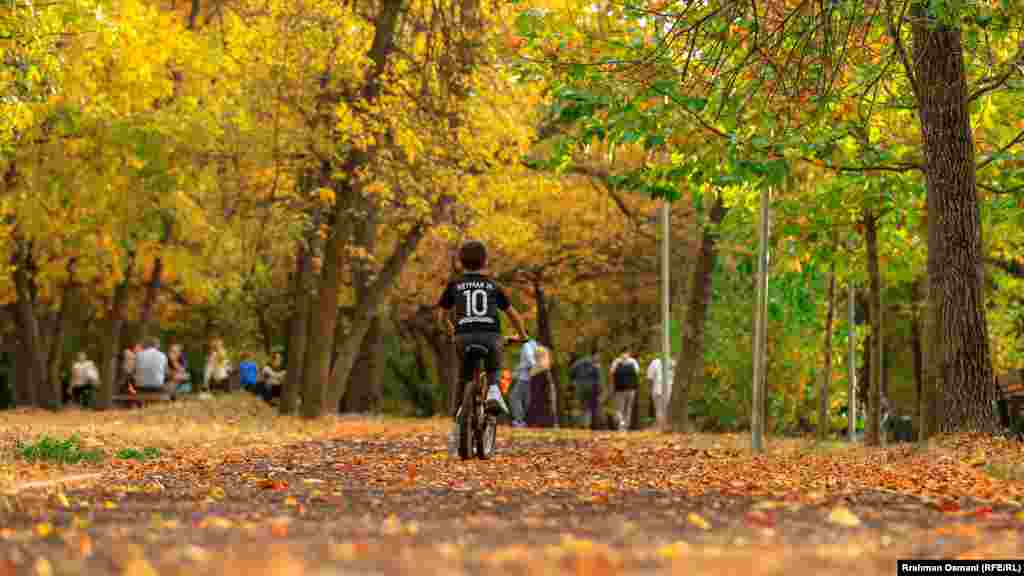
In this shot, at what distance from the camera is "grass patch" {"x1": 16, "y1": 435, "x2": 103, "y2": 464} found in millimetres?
12750

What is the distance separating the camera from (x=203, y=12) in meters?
36.9

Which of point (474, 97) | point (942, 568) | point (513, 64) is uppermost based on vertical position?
point (474, 97)

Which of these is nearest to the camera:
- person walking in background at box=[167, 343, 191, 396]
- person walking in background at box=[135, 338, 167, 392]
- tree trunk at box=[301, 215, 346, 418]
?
tree trunk at box=[301, 215, 346, 418]

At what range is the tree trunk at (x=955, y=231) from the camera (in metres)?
14.8

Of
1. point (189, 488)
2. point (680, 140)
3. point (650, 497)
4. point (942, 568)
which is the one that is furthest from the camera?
point (680, 140)

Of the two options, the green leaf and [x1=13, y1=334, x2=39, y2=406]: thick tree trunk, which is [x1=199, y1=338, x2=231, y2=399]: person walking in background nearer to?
[x1=13, y1=334, x2=39, y2=406]: thick tree trunk

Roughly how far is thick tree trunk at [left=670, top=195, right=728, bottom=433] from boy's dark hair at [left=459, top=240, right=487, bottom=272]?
452 inches

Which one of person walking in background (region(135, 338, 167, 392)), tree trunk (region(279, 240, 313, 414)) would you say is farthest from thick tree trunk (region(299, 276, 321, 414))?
person walking in background (region(135, 338, 167, 392))

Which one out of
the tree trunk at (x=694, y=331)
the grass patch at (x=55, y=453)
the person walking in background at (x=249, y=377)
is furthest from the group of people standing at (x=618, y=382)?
the grass patch at (x=55, y=453)

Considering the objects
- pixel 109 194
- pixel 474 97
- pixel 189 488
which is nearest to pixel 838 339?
pixel 474 97

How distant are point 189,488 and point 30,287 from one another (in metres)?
28.3

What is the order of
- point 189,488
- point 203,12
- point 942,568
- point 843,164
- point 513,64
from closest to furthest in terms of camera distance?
point 942,568 < point 189,488 < point 513,64 < point 843,164 < point 203,12

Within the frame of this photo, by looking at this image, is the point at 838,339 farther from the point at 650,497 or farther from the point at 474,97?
the point at 650,497

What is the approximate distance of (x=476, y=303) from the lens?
13.9 metres
